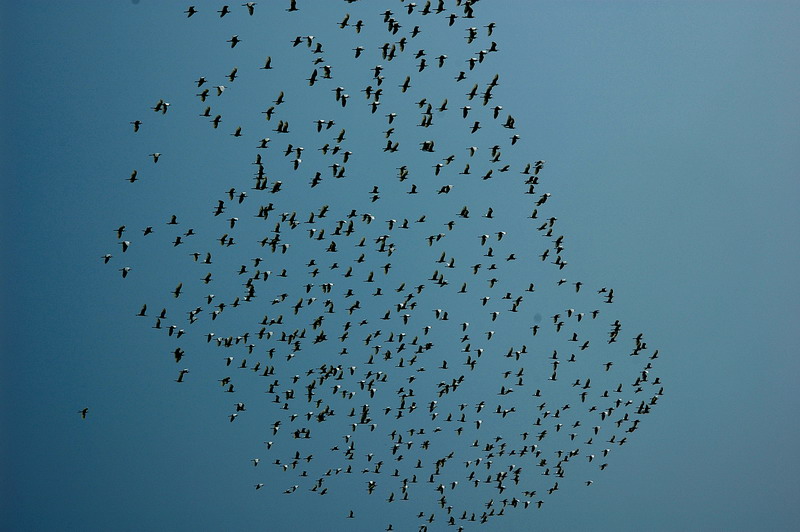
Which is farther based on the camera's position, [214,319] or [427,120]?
[214,319]

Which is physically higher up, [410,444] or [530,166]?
[530,166]

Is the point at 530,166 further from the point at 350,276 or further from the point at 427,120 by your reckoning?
the point at 350,276

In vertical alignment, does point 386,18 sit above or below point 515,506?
above

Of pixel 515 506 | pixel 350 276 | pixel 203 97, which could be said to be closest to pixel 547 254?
pixel 350 276

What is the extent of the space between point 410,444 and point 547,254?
57.2 feet

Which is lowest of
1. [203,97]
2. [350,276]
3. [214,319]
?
[214,319]

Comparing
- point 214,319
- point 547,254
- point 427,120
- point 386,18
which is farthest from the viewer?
point 547,254

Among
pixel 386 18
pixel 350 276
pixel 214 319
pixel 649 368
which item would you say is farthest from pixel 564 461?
pixel 386 18

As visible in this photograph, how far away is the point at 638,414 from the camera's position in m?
82.1

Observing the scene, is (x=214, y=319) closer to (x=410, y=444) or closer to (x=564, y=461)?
(x=410, y=444)

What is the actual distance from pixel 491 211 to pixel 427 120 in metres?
11.2

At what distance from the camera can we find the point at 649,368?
81.4 meters

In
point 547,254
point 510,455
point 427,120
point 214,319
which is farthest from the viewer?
point 510,455

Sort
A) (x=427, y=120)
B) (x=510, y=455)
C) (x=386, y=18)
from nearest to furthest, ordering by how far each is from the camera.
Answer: (x=386, y=18)
(x=427, y=120)
(x=510, y=455)
